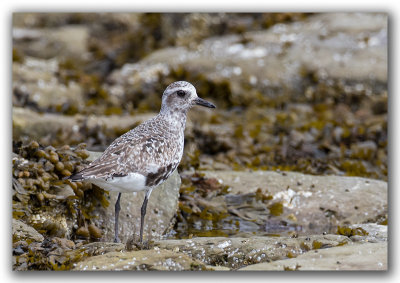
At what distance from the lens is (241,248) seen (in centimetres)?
527

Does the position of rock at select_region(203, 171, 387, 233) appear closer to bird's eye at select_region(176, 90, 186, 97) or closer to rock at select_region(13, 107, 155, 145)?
bird's eye at select_region(176, 90, 186, 97)

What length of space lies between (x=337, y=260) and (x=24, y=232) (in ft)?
8.62

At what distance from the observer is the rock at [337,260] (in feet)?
15.7

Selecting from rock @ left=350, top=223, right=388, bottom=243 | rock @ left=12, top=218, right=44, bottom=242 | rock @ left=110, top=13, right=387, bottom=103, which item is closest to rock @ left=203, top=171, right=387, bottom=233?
rock @ left=350, top=223, right=388, bottom=243

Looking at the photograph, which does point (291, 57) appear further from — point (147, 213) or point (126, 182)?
point (126, 182)

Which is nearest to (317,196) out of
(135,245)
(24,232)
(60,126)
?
(135,245)

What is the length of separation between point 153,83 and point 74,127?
2259 mm

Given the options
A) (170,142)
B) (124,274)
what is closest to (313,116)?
(170,142)

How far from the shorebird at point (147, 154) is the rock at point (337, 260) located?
1061 millimetres

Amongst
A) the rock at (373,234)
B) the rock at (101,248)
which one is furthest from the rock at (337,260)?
the rock at (101,248)

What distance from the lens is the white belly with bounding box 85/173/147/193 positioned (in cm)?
509

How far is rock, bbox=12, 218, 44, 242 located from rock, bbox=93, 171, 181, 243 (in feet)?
2.40

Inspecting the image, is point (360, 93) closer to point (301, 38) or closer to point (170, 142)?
point (301, 38)

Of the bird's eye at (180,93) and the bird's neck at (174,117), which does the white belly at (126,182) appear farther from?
the bird's eye at (180,93)
